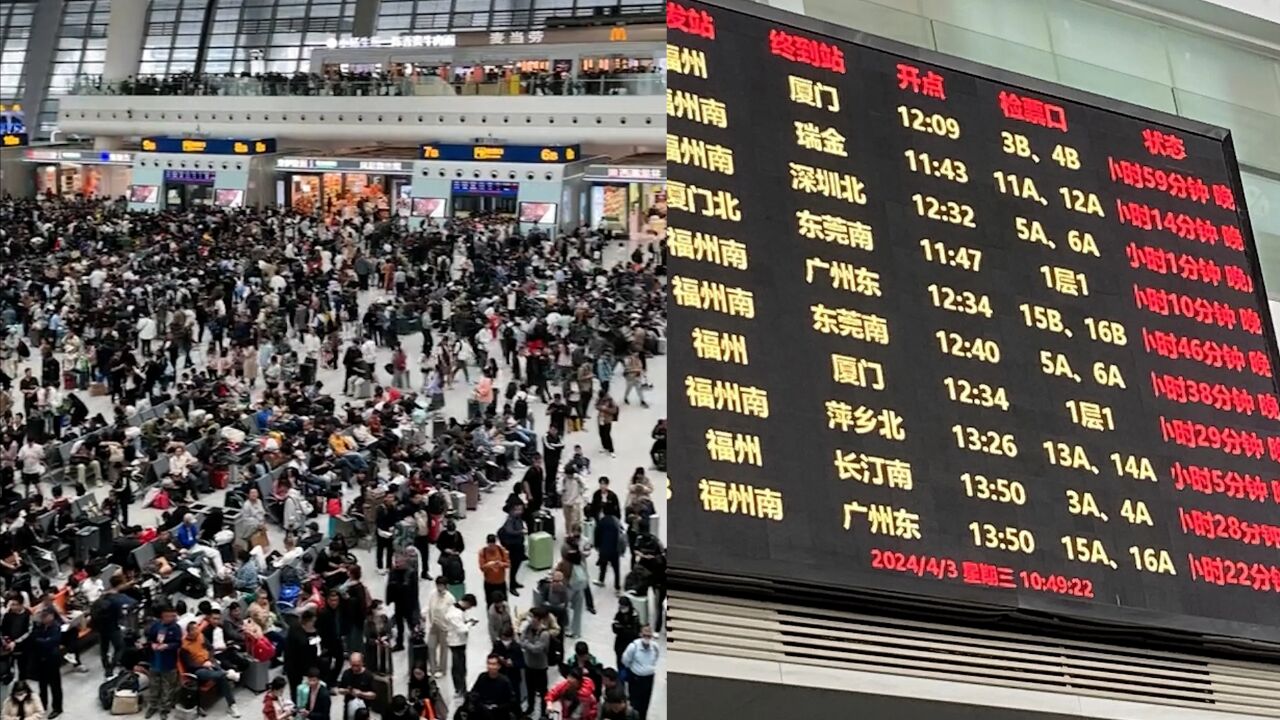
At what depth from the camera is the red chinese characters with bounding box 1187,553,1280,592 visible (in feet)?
23.7

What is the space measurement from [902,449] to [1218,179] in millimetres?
4937

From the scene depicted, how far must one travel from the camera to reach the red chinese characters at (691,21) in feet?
22.5

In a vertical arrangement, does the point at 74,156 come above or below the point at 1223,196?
above

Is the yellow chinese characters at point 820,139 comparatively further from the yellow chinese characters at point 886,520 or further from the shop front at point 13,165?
the shop front at point 13,165

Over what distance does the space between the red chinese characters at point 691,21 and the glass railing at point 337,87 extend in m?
3.04

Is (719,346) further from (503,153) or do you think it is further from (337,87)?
(337,87)

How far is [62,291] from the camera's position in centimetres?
1580

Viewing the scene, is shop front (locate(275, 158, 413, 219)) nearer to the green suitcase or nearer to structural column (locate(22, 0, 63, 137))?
structural column (locate(22, 0, 63, 137))

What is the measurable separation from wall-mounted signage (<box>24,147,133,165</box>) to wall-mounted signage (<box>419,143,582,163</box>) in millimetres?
3030

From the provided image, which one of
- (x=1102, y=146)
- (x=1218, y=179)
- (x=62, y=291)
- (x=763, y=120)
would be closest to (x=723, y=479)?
(x=763, y=120)

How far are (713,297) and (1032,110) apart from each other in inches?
149

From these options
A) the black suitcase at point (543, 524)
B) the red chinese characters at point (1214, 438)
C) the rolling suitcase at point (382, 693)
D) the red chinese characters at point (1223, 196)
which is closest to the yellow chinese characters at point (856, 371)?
the red chinese characters at point (1214, 438)

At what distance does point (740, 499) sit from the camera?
5855mm

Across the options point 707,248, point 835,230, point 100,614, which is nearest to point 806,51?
point 835,230
